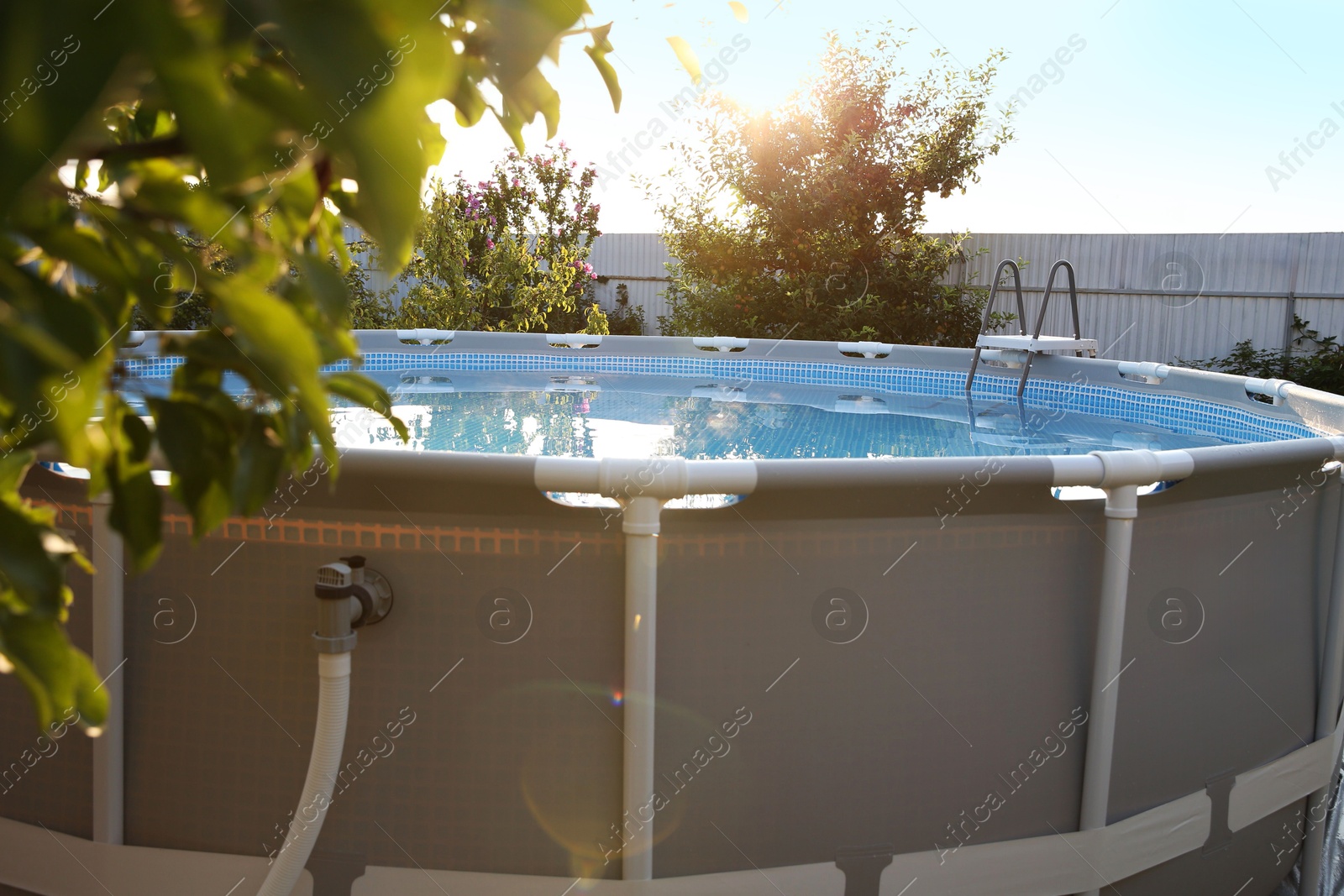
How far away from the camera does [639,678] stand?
1.80 m

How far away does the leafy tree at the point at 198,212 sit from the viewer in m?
0.33

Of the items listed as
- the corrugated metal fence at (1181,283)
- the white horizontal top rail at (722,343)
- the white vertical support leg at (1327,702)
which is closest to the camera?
the white vertical support leg at (1327,702)

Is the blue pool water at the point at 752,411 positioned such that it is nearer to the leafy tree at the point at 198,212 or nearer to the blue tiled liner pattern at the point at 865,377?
the blue tiled liner pattern at the point at 865,377

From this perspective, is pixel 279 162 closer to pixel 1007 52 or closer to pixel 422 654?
pixel 422 654

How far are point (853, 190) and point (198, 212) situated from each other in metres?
11.2

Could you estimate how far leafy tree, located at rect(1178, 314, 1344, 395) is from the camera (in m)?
9.77

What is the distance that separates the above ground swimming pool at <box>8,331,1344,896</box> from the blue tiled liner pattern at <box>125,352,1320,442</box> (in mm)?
4329

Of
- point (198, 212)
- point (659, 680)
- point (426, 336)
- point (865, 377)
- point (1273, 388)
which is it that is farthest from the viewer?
point (865, 377)

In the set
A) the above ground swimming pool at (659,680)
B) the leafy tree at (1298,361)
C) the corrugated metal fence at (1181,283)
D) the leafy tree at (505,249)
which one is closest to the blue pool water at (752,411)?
the leafy tree at (505,249)

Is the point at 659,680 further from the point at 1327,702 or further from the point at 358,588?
the point at 1327,702

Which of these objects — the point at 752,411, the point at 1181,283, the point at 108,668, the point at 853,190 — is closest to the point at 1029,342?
the point at 752,411

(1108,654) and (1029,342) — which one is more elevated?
(1029,342)

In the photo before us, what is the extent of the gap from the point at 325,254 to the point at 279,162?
174 millimetres

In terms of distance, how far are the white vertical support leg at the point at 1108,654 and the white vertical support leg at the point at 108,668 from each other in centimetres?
192
